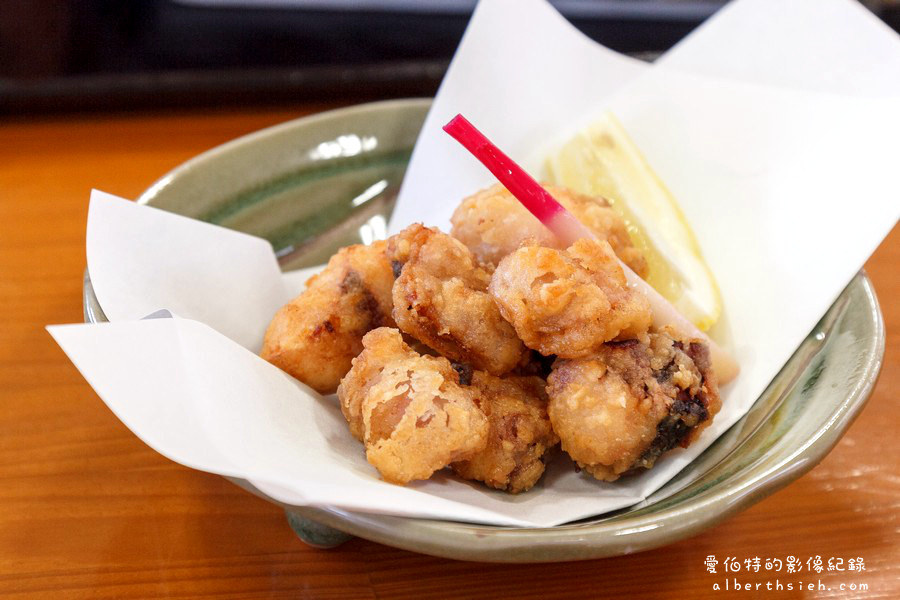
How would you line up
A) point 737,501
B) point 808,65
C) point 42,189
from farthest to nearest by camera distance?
point 42,189 < point 808,65 < point 737,501

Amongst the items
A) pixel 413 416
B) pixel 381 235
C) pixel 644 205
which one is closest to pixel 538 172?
pixel 644 205

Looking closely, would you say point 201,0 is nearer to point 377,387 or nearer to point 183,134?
point 183,134

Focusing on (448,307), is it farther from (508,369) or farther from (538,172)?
(538,172)

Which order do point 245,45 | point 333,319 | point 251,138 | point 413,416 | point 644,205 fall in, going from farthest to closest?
point 245,45 < point 251,138 < point 644,205 < point 333,319 < point 413,416

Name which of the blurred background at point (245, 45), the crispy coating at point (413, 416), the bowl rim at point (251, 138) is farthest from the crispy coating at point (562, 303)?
the blurred background at point (245, 45)

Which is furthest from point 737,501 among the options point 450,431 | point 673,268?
point 673,268

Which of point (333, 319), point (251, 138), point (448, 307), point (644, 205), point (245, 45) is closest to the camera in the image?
point (448, 307)

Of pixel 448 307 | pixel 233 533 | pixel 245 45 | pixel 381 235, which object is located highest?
pixel 448 307
